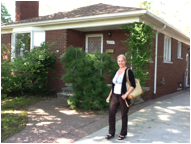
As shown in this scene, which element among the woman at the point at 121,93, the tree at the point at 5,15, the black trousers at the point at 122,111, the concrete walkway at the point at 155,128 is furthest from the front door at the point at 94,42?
the tree at the point at 5,15

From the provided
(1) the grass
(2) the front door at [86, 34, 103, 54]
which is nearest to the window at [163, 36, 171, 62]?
(2) the front door at [86, 34, 103, 54]

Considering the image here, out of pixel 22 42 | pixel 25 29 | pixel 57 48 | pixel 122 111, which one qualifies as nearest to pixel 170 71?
pixel 57 48

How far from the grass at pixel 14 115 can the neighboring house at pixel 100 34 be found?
6.37 ft

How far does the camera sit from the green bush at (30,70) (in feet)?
24.6

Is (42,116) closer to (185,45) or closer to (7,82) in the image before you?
(7,82)

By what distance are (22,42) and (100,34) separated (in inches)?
159

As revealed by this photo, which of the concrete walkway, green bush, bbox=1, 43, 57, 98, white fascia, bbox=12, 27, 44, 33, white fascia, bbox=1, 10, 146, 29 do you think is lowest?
the concrete walkway

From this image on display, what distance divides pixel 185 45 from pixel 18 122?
1207 centimetres

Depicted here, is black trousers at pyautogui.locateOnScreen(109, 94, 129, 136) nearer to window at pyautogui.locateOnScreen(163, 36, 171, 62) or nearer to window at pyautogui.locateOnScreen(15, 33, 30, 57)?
window at pyautogui.locateOnScreen(163, 36, 171, 62)

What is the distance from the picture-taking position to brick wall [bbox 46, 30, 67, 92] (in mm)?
8656

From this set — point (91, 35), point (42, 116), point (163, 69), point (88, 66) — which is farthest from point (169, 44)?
point (42, 116)

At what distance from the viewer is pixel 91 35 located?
9562 millimetres

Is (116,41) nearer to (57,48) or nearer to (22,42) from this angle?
(57,48)

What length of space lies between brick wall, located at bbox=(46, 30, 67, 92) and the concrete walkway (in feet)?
13.8
